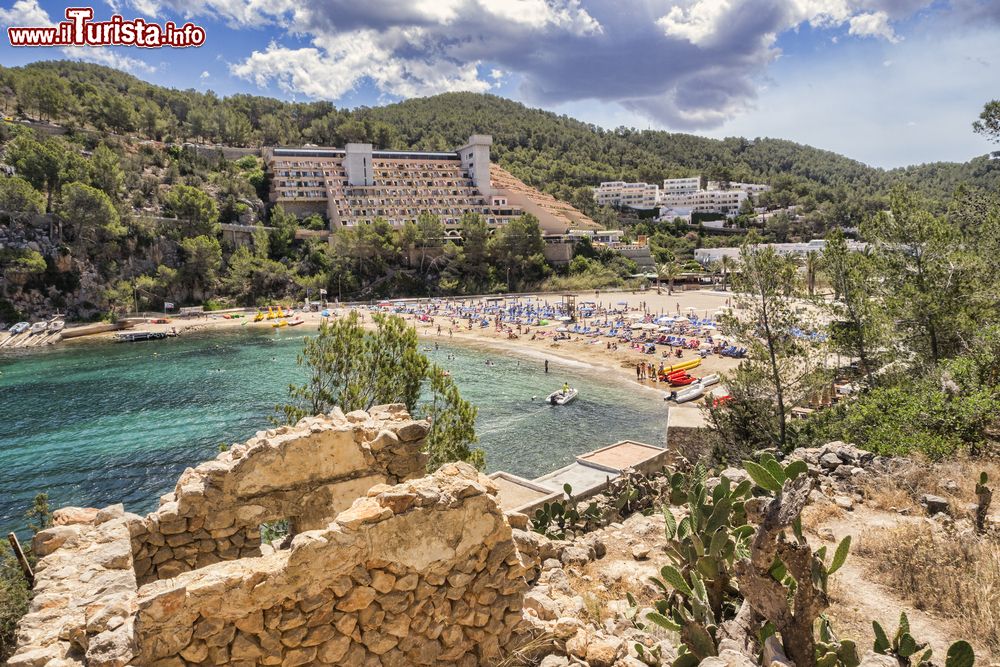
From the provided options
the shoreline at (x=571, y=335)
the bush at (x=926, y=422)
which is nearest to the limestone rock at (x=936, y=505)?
the bush at (x=926, y=422)

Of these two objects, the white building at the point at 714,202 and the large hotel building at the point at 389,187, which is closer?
the large hotel building at the point at 389,187

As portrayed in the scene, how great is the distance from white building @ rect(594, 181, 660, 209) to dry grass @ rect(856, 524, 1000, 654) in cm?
13241

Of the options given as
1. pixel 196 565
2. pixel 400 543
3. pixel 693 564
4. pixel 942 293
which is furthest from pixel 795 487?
pixel 942 293

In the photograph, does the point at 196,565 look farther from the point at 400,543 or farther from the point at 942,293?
the point at 942,293

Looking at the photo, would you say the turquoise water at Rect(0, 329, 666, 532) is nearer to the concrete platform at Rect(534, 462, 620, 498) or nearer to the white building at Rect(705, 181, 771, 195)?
the concrete platform at Rect(534, 462, 620, 498)

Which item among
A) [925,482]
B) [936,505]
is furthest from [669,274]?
[936,505]

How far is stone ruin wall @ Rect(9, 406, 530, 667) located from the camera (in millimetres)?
5262

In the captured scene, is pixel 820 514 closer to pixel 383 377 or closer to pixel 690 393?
pixel 383 377

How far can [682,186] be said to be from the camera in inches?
5635

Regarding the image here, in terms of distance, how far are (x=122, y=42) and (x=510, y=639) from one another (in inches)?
1020

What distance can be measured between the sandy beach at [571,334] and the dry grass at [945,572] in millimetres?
29745

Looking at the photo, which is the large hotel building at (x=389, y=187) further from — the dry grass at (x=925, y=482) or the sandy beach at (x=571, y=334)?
the dry grass at (x=925, y=482)

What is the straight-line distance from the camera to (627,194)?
137 metres

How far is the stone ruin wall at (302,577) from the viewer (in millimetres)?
5262
